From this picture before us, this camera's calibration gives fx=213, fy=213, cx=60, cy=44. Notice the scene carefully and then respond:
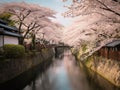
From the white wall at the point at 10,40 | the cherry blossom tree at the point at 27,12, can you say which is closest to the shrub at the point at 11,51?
the white wall at the point at 10,40

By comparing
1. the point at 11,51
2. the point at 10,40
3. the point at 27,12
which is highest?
the point at 27,12

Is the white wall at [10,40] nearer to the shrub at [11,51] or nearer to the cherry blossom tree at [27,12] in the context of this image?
the cherry blossom tree at [27,12]

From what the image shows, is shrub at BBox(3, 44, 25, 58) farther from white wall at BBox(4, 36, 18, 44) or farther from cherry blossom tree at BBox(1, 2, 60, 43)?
cherry blossom tree at BBox(1, 2, 60, 43)

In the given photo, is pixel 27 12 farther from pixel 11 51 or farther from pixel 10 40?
pixel 11 51

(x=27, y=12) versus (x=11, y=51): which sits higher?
(x=27, y=12)

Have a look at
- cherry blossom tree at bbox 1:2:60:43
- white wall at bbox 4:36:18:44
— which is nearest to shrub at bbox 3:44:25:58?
white wall at bbox 4:36:18:44

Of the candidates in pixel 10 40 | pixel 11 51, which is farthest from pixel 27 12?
pixel 11 51

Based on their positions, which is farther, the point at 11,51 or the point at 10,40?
the point at 10,40

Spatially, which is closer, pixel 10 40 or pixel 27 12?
pixel 10 40

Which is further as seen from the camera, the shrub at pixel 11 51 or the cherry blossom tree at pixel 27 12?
the cherry blossom tree at pixel 27 12

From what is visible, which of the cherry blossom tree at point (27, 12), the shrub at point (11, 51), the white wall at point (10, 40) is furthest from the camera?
the cherry blossom tree at point (27, 12)

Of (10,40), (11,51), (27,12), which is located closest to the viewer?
(11,51)

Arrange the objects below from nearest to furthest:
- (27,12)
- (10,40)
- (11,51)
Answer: (11,51), (10,40), (27,12)

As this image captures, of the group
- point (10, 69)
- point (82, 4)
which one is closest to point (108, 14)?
point (82, 4)
